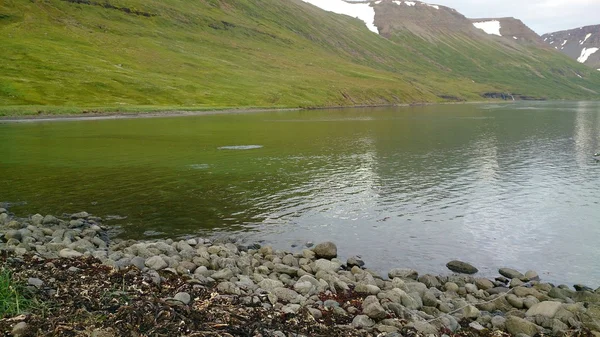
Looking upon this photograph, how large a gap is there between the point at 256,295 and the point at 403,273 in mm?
8734

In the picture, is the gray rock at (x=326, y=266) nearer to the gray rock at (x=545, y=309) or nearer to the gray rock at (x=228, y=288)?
the gray rock at (x=228, y=288)

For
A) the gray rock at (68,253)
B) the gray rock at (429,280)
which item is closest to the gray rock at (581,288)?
the gray rock at (429,280)

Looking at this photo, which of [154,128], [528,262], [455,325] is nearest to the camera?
[455,325]

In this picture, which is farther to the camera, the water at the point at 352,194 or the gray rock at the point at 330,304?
the water at the point at 352,194

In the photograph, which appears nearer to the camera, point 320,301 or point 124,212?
point 320,301

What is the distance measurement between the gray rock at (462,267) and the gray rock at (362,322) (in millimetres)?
10159

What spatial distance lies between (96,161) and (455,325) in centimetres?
5099

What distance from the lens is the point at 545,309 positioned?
18.6 m

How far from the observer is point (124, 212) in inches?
1375

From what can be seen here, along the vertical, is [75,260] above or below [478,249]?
above

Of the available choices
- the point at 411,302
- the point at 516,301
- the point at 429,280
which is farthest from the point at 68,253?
the point at 516,301

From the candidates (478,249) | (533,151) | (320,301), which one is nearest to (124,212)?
(320,301)

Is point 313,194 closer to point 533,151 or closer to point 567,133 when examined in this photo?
point 533,151

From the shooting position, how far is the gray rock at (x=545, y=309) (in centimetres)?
1830
